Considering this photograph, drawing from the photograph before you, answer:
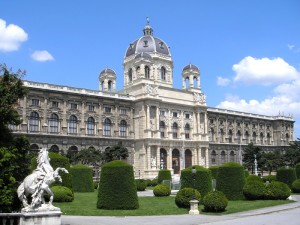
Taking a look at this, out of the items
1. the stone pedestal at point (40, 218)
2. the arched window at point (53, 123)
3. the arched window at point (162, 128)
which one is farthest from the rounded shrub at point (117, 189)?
the arched window at point (162, 128)

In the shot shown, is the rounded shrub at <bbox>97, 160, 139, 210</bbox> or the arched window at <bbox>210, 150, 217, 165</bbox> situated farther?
the arched window at <bbox>210, 150, 217, 165</bbox>

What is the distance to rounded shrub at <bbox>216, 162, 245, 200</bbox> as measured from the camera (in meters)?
31.5

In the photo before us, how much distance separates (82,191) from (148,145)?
30.1 metres

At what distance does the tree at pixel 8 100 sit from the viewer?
1903 centimetres

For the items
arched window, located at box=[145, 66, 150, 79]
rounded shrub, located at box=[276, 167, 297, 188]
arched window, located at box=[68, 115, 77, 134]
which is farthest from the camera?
arched window, located at box=[145, 66, 150, 79]

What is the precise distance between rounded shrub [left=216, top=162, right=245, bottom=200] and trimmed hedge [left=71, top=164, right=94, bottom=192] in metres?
13.7

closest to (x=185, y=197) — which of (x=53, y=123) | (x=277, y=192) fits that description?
(x=277, y=192)

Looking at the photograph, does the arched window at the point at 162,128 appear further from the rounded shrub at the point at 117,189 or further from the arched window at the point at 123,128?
the rounded shrub at the point at 117,189

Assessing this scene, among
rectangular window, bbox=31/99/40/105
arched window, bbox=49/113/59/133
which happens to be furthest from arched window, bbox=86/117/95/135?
rectangular window, bbox=31/99/40/105

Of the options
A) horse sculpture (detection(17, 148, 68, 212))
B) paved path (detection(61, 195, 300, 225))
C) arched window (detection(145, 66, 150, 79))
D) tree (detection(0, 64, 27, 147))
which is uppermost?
arched window (detection(145, 66, 150, 79))

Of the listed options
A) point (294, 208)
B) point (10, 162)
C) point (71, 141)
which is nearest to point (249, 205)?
point (294, 208)

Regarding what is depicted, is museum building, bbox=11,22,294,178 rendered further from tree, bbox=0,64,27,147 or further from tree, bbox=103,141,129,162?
tree, bbox=0,64,27,147

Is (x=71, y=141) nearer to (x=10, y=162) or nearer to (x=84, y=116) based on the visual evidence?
(x=84, y=116)

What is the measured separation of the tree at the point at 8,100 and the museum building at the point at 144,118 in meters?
35.6
